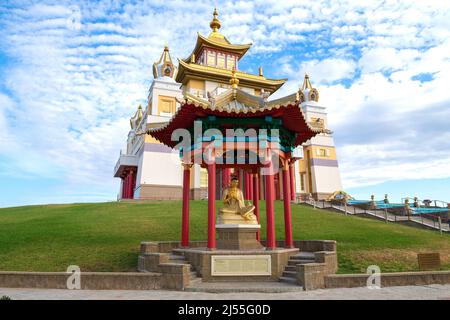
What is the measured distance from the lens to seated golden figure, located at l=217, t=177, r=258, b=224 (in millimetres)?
11562

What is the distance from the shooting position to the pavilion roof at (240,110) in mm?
10586

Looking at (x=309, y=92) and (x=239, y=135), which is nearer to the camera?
(x=239, y=135)

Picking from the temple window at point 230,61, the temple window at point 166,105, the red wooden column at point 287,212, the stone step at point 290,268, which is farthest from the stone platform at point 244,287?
the temple window at point 230,61

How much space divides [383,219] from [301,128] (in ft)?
55.6

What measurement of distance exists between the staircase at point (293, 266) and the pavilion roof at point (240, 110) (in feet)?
15.2

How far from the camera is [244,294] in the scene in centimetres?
842

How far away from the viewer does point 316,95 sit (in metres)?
49.1

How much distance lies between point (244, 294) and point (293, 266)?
2493mm

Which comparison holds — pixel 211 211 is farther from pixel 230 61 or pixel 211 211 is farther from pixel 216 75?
pixel 230 61

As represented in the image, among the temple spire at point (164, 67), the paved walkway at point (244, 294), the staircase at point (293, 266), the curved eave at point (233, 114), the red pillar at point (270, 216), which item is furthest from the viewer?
the temple spire at point (164, 67)

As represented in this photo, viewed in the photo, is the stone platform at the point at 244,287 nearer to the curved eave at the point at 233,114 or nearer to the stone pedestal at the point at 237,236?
the stone pedestal at the point at 237,236

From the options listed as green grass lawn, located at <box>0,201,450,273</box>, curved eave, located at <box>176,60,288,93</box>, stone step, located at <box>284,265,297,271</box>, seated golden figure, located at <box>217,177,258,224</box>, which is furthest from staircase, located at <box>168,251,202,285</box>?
curved eave, located at <box>176,60,288,93</box>

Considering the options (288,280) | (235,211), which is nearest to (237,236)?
(235,211)
